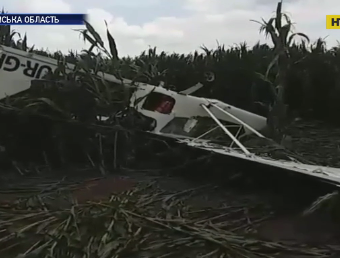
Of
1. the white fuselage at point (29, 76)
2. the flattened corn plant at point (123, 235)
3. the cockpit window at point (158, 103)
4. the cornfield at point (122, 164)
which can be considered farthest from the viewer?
the cockpit window at point (158, 103)

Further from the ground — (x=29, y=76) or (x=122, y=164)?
(x=29, y=76)

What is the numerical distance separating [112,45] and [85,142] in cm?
118

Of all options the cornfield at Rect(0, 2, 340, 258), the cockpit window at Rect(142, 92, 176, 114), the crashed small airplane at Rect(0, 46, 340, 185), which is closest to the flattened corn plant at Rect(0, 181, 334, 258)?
the cornfield at Rect(0, 2, 340, 258)

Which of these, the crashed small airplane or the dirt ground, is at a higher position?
the crashed small airplane

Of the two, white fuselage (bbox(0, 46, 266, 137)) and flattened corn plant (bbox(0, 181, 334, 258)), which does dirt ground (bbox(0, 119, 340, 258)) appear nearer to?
flattened corn plant (bbox(0, 181, 334, 258))

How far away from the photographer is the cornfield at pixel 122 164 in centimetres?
315

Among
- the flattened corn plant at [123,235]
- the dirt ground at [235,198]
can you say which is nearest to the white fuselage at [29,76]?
the dirt ground at [235,198]

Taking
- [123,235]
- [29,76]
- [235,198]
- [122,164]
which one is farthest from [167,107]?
[123,235]

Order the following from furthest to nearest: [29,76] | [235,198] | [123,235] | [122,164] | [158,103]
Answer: [158,103], [29,76], [122,164], [235,198], [123,235]

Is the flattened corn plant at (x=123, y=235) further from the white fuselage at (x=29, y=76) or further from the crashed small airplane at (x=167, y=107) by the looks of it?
the white fuselage at (x=29, y=76)

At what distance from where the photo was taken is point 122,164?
5.90m

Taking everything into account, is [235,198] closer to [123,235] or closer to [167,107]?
[123,235]

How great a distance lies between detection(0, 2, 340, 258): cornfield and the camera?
3148 mm

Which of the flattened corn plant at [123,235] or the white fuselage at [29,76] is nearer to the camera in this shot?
the flattened corn plant at [123,235]
